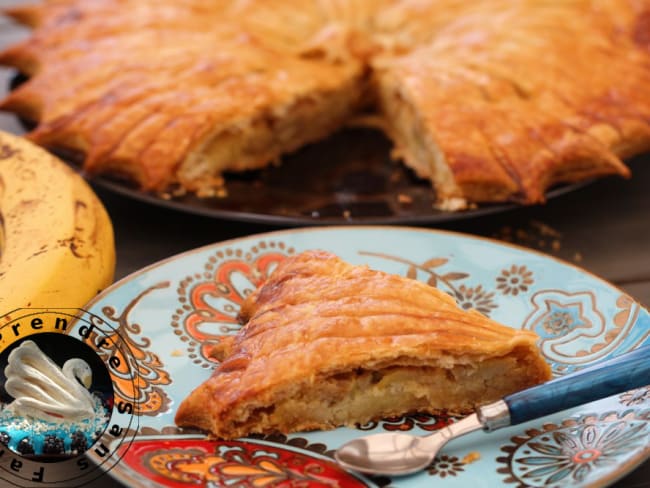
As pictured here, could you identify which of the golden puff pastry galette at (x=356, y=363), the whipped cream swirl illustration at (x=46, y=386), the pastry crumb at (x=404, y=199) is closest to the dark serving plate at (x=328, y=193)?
the pastry crumb at (x=404, y=199)

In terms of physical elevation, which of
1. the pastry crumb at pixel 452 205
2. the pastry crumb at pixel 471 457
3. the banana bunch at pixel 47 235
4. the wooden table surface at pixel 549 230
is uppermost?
the banana bunch at pixel 47 235

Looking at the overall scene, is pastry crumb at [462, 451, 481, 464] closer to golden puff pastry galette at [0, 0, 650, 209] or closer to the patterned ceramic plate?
the patterned ceramic plate

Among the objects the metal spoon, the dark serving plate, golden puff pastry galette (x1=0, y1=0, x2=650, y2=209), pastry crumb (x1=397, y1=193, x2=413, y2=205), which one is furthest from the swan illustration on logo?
pastry crumb (x1=397, y1=193, x2=413, y2=205)

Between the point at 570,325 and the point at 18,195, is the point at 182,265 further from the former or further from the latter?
the point at 570,325

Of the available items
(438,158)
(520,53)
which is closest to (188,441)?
(438,158)

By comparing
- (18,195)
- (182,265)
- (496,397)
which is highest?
(18,195)

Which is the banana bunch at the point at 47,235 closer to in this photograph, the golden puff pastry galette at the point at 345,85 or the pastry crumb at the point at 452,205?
the golden puff pastry galette at the point at 345,85
